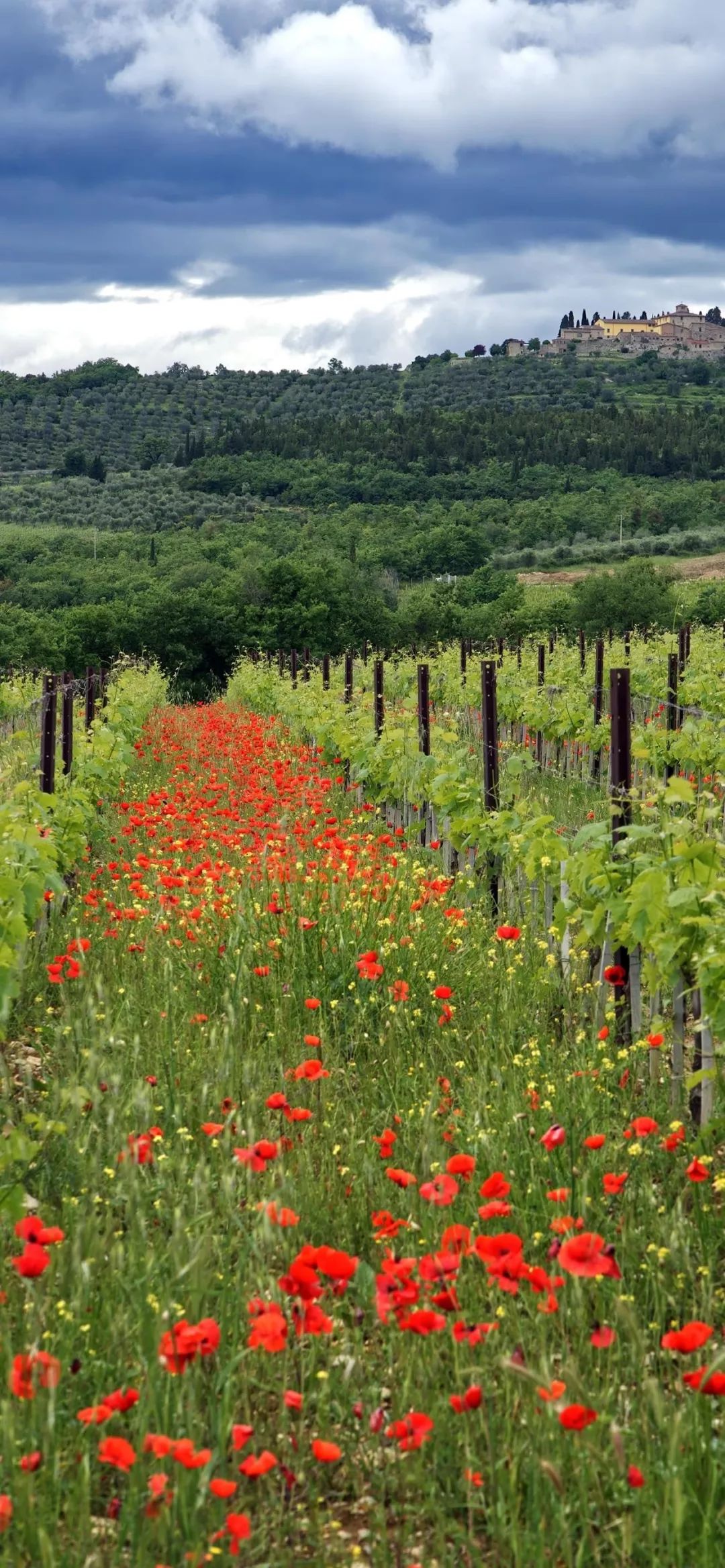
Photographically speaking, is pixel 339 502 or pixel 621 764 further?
pixel 339 502

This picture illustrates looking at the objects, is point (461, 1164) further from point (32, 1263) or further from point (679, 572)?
point (679, 572)

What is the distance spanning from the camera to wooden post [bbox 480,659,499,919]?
7.03 m

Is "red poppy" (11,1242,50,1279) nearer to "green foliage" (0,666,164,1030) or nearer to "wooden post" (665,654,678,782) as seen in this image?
"green foliage" (0,666,164,1030)

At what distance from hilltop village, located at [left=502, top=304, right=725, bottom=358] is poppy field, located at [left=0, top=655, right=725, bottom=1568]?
6177 inches

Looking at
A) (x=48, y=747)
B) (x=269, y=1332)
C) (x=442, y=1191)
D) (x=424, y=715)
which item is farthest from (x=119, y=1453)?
(x=424, y=715)

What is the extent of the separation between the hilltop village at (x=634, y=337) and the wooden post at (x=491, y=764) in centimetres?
15354

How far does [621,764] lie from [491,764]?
6.87 feet

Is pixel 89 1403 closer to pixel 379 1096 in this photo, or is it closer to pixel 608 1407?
pixel 608 1407

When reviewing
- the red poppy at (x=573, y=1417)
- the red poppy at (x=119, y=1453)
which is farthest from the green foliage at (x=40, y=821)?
the red poppy at (x=573, y=1417)

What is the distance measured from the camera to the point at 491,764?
7.38 m

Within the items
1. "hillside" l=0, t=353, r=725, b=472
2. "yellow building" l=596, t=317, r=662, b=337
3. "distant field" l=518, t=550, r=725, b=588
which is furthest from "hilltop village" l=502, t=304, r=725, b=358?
"distant field" l=518, t=550, r=725, b=588

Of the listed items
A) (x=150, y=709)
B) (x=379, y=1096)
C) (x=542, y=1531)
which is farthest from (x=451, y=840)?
(x=150, y=709)

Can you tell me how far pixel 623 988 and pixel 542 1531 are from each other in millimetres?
2951

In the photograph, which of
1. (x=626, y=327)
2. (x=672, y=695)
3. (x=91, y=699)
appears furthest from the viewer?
(x=626, y=327)
